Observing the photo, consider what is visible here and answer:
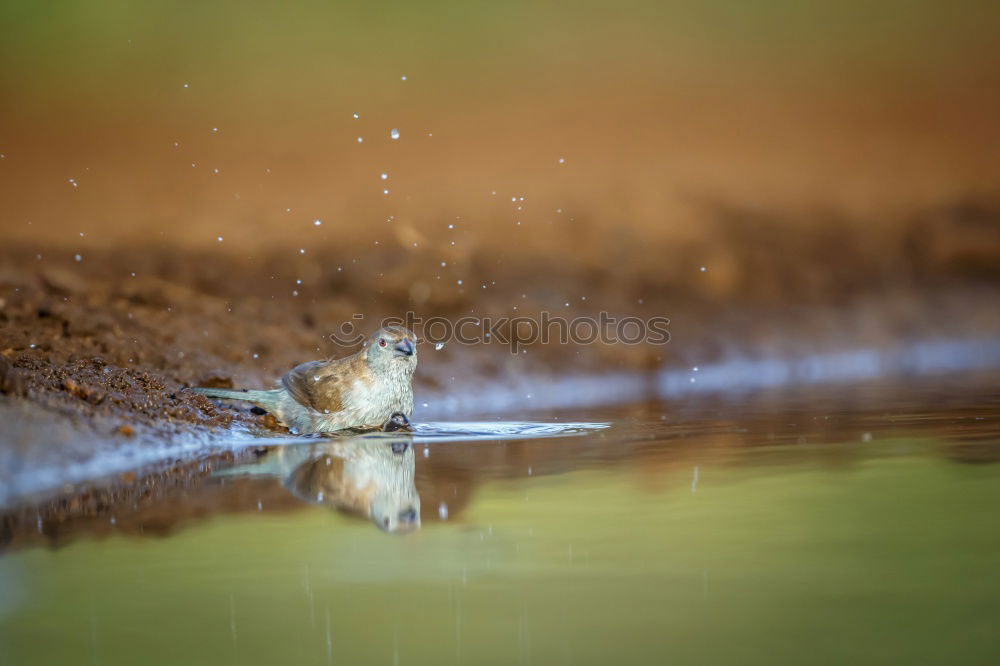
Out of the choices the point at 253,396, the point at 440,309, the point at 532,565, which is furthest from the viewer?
the point at 440,309

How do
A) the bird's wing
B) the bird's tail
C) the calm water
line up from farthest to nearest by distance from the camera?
the bird's tail < the bird's wing < the calm water

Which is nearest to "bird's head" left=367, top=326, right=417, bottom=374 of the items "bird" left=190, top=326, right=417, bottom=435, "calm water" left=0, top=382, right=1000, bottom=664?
"bird" left=190, top=326, right=417, bottom=435

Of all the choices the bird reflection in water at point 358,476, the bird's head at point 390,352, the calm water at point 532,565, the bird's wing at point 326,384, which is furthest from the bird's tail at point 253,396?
the calm water at point 532,565


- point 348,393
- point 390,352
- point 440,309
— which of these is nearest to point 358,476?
point 348,393

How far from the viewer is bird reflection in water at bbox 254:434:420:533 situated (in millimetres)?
3141

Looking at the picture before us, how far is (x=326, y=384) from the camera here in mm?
5863

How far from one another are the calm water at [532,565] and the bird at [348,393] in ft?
5.28

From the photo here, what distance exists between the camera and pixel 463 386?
27.8ft

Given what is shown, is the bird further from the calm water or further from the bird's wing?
the calm water

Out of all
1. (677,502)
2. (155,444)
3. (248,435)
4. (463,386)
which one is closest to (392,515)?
(677,502)

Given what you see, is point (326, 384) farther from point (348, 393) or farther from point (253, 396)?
point (253, 396)

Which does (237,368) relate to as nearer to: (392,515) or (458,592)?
(392,515)

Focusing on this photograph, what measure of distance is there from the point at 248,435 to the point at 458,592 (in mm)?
3667

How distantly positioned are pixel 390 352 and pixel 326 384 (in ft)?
1.34
